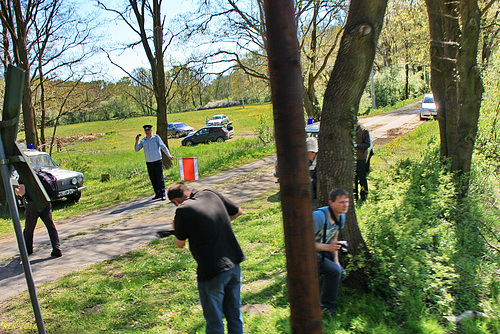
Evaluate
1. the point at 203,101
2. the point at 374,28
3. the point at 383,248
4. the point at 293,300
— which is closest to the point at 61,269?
the point at 383,248

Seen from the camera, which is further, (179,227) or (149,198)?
(149,198)

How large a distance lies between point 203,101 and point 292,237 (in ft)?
336

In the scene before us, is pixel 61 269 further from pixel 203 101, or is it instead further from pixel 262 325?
pixel 203 101

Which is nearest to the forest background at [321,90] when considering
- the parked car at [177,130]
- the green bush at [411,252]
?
the green bush at [411,252]

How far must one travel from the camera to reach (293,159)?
2.19 meters

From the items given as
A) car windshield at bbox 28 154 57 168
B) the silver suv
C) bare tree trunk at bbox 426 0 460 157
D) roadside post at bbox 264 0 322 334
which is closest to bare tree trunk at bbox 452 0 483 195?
bare tree trunk at bbox 426 0 460 157

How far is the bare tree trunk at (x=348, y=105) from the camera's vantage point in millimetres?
4898

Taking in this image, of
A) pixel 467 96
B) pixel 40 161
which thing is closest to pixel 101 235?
pixel 40 161

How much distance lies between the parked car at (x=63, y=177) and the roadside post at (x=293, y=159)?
36.6 ft

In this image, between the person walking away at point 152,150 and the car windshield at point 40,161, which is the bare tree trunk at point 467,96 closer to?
the person walking away at point 152,150

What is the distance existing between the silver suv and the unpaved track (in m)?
1.63

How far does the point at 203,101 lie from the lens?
102m

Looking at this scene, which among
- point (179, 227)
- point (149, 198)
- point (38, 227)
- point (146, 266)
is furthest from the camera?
point (149, 198)

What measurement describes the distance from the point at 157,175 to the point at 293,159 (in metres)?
9.43
